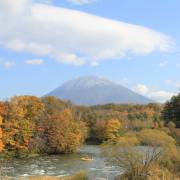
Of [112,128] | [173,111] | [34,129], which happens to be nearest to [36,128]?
[34,129]

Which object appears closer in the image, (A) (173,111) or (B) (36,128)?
(B) (36,128)

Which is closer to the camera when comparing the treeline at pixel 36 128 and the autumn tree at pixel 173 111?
the treeline at pixel 36 128

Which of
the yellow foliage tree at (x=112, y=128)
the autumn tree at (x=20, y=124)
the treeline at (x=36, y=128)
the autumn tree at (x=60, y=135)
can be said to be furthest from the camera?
the yellow foliage tree at (x=112, y=128)

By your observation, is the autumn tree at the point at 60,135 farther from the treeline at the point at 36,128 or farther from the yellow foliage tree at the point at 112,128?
the yellow foliage tree at the point at 112,128

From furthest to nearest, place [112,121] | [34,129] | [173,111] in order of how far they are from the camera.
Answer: [112,121]
[173,111]
[34,129]

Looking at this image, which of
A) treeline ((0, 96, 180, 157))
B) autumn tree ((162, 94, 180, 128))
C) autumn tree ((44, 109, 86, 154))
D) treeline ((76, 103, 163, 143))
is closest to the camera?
treeline ((0, 96, 180, 157))

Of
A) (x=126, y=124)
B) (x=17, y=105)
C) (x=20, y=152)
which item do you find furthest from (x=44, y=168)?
(x=126, y=124)

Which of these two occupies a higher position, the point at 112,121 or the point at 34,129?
the point at 112,121

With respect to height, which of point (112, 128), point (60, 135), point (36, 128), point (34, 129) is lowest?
point (60, 135)

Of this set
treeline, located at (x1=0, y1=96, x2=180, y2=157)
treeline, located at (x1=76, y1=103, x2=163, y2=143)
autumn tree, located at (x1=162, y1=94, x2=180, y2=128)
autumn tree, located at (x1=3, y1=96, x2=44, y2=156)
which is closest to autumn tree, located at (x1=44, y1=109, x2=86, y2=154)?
treeline, located at (x1=0, y1=96, x2=180, y2=157)

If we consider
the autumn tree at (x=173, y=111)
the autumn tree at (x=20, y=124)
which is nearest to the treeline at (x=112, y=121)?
the autumn tree at (x=173, y=111)

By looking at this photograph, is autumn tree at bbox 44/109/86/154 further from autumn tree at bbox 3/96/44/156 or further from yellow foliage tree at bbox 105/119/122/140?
yellow foliage tree at bbox 105/119/122/140

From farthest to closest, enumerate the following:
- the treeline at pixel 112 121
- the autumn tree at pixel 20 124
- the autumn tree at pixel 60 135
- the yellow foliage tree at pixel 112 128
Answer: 1. the treeline at pixel 112 121
2. the yellow foliage tree at pixel 112 128
3. the autumn tree at pixel 60 135
4. the autumn tree at pixel 20 124

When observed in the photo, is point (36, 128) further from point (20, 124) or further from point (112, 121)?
point (112, 121)
